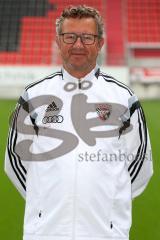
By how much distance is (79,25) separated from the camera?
1.17 m

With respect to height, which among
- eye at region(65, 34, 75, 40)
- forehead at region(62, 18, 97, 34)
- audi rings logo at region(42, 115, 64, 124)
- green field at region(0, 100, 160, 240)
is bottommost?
green field at region(0, 100, 160, 240)

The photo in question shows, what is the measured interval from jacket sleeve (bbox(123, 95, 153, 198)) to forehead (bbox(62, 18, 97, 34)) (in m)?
0.20

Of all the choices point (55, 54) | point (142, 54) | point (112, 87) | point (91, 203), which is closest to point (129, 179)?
point (91, 203)

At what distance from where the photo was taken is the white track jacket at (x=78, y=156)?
1.11m

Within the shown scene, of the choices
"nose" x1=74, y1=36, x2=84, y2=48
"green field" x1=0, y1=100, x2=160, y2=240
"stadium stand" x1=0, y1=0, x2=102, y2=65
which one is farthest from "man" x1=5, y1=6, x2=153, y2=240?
"stadium stand" x1=0, y1=0, x2=102, y2=65

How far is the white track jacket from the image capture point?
1111 mm

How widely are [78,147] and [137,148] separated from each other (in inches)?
6.4

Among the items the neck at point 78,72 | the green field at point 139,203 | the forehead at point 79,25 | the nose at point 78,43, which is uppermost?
the forehead at point 79,25

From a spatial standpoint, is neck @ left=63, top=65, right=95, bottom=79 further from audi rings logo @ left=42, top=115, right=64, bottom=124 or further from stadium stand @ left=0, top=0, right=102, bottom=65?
stadium stand @ left=0, top=0, right=102, bottom=65

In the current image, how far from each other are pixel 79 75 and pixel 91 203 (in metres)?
0.32

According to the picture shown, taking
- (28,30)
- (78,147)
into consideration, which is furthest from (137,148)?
(28,30)

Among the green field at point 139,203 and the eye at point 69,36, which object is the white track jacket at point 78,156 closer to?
the eye at point 69,36

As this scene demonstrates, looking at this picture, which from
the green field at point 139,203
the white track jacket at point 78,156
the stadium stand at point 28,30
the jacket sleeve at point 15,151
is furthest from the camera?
the stadium stand at point 28,30

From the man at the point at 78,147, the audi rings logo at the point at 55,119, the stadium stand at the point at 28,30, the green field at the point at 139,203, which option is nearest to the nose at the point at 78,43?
the man at the point at 78,147
